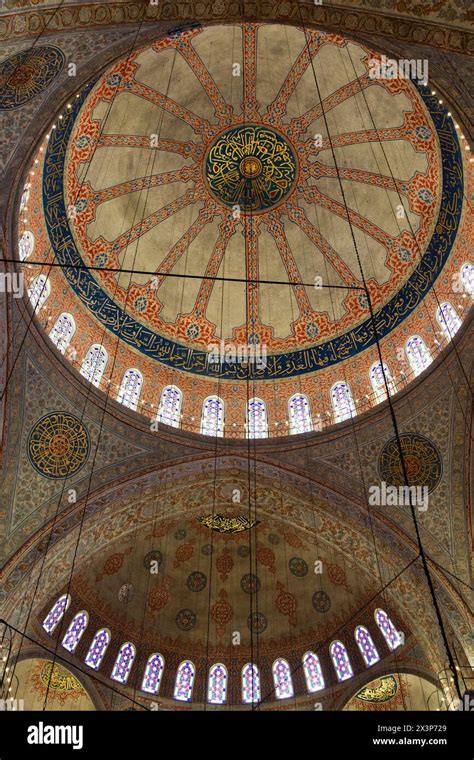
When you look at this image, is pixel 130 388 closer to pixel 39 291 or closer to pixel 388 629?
pixel 39 291

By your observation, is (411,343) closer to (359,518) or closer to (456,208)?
(456,208)

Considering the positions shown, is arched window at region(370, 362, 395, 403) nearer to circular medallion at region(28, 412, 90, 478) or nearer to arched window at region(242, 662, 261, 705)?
circular medallion at region(28, 412, 90, 478)

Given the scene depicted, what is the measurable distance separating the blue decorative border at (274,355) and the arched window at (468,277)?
0.62 metres

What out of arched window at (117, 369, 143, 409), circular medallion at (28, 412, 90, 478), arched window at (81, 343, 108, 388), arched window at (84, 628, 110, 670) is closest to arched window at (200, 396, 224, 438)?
arched window at (117, 369, 143, 409)

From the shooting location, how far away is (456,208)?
449 inches

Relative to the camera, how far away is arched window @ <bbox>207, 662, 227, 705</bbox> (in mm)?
13709

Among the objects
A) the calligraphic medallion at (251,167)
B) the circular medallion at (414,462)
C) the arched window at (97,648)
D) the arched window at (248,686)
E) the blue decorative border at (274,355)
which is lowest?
the arched window at (248,686)

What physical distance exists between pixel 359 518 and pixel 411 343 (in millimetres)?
3509

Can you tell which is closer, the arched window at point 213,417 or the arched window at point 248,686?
the arched window at point 213,417

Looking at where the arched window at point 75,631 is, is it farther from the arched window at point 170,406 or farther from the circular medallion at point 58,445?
the arched window at point 170,406

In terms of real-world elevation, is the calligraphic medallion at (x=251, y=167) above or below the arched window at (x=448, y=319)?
above

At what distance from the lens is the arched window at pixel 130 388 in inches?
475

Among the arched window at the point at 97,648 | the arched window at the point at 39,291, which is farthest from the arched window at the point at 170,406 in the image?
the arched window at the point at 97,648

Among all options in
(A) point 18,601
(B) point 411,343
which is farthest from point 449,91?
(A) point 18,601
